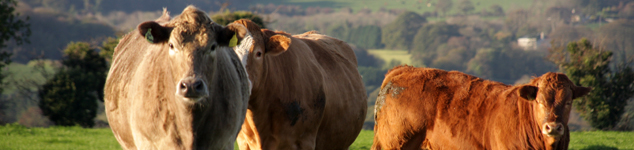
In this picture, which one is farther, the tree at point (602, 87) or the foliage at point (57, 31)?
the foliage at point (57, 31)

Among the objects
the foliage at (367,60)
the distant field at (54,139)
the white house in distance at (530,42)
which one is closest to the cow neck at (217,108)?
the distant field at (54,139)

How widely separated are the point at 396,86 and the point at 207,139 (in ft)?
12.7

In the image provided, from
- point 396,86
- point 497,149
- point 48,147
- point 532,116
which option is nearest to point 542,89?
point 532,116

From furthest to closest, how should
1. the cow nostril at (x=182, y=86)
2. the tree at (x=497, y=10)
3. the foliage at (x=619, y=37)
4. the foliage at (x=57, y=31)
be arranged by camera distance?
the tree at (x=497, y=10)
the foliage at (x=57, y=31)
the foliage at (x=619, y=37)
the cow nostril at (x=182, y=86)

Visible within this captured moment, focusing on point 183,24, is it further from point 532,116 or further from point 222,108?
point 532,116

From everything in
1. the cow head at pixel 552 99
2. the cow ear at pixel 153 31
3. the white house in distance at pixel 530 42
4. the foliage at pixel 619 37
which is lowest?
the white house in distance at pixel 530 42

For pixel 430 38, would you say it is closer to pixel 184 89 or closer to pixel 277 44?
pixel 277 44

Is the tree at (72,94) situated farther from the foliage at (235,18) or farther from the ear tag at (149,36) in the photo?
the ear tag at (149,36)

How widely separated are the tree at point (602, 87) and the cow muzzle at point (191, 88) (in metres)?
18.8

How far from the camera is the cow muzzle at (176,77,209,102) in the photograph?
9.83 feet

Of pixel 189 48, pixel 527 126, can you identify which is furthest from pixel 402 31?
pixel 189 48

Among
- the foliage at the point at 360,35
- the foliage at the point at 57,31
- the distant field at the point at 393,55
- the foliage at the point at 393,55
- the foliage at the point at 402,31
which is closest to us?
the foliage at the point at 57,31

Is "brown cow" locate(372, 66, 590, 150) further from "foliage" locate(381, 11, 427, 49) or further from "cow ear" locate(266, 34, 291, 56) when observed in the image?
"foliage" locate(381, 11, 427, 49)

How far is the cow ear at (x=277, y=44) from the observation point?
15.2 ft
